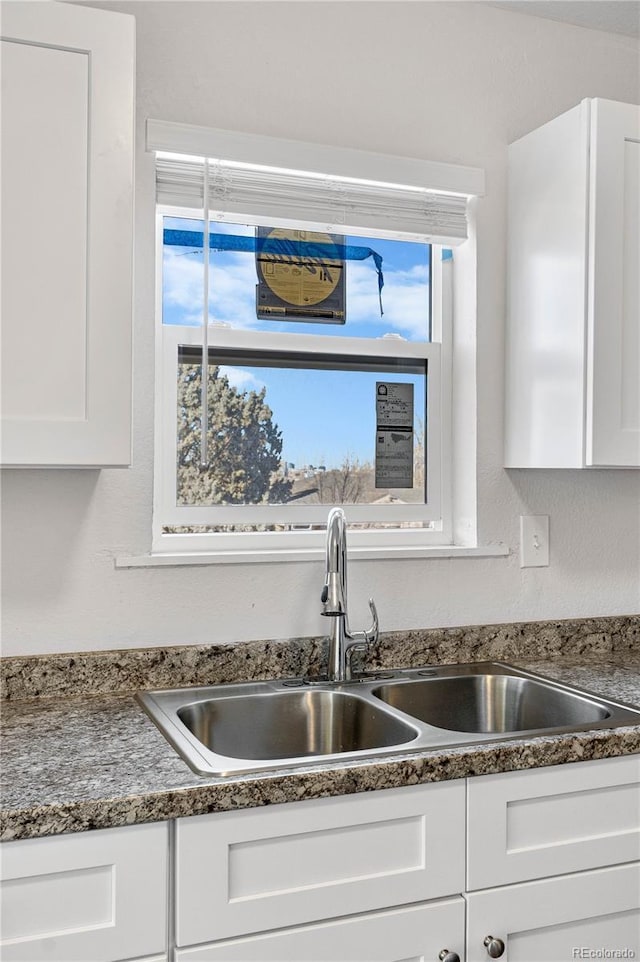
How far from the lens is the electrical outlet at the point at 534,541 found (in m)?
2.21

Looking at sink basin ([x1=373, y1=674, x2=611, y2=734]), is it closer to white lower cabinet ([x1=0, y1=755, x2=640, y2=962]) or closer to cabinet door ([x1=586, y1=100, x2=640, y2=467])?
white lower cabinet ([x1=0, y1=755, x2=640, y2=962])

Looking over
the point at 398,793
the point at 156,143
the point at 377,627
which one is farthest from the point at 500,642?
the point at 156,143

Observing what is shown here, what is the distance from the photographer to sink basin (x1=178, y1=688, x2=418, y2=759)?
170 cm

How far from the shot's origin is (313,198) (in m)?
2.01

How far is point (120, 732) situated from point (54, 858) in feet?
1.12

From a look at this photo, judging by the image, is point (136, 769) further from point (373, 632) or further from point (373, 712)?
point (373, 632)

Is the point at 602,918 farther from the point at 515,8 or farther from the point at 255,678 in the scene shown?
the point at 515,8

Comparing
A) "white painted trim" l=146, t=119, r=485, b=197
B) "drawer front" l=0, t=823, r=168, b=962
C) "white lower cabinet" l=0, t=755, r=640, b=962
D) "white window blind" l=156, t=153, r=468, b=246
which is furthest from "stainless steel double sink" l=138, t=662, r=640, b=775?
"white painted trim" l=146, t=119, r=485, b=197

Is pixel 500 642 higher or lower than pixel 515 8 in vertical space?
lower

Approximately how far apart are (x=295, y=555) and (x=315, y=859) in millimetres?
777

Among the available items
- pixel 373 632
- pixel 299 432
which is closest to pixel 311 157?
pixel 299 432

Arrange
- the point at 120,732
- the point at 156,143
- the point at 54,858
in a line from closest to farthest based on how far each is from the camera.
Result: 1. the point at 54,858
2. the point at 120,732
3. the point at 156,143

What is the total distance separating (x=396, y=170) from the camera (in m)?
2.05

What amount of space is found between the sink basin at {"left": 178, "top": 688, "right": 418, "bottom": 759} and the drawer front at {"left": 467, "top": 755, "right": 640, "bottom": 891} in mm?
279
